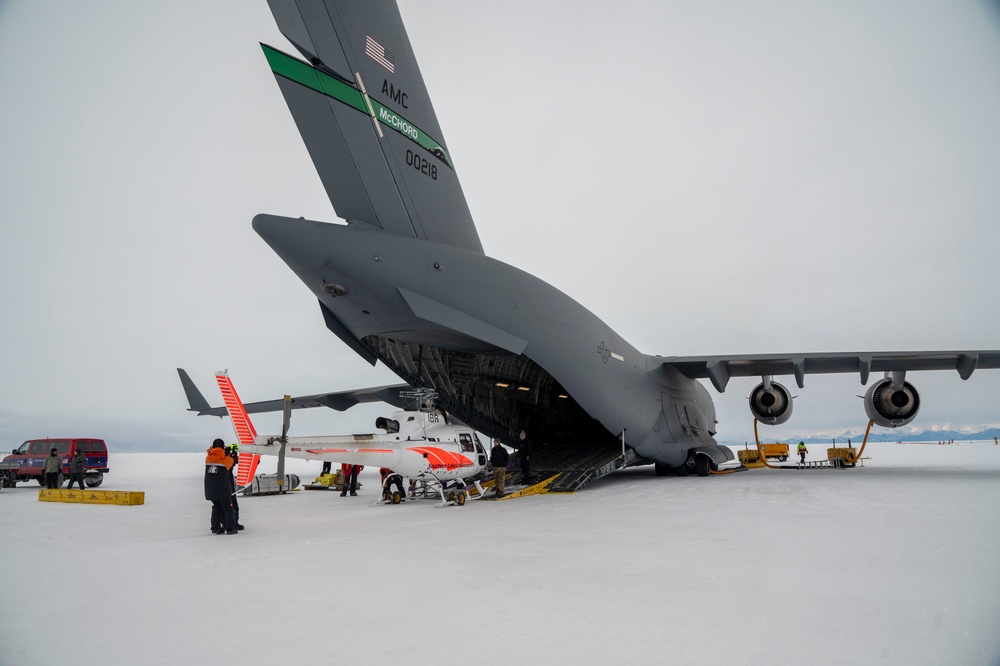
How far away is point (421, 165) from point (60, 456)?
13.6 m

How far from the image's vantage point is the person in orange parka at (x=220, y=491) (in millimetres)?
7363

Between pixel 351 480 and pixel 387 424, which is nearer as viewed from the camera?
pixel 387 424

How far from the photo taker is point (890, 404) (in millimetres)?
14695

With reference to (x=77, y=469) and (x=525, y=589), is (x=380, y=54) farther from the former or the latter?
(x=77, y=469)

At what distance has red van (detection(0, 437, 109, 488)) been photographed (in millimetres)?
16484

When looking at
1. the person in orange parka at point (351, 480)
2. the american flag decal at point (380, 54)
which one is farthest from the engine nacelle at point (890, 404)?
the american flag decal at point (380, 54)

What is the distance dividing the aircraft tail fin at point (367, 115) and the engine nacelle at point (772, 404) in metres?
9.41

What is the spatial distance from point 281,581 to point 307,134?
6423 millimetres

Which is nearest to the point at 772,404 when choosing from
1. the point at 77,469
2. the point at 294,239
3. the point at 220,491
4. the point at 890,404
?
the point at 890,404

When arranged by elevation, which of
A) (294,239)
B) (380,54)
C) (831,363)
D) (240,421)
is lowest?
(240,421)

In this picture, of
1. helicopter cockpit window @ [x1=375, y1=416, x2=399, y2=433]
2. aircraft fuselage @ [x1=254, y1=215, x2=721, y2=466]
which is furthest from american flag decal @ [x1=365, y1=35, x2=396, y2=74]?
helicopter cockpit window @ [x1=375, y1=416, x2=399, y2=433]

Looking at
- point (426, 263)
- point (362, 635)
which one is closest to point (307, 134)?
point (426, 263)

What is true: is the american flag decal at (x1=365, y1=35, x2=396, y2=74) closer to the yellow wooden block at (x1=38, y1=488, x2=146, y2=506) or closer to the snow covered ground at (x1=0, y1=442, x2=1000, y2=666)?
the snow covered ground at (x1=0, y1=442, x2=1000, y2=666)

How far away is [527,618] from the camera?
11.5 feet
